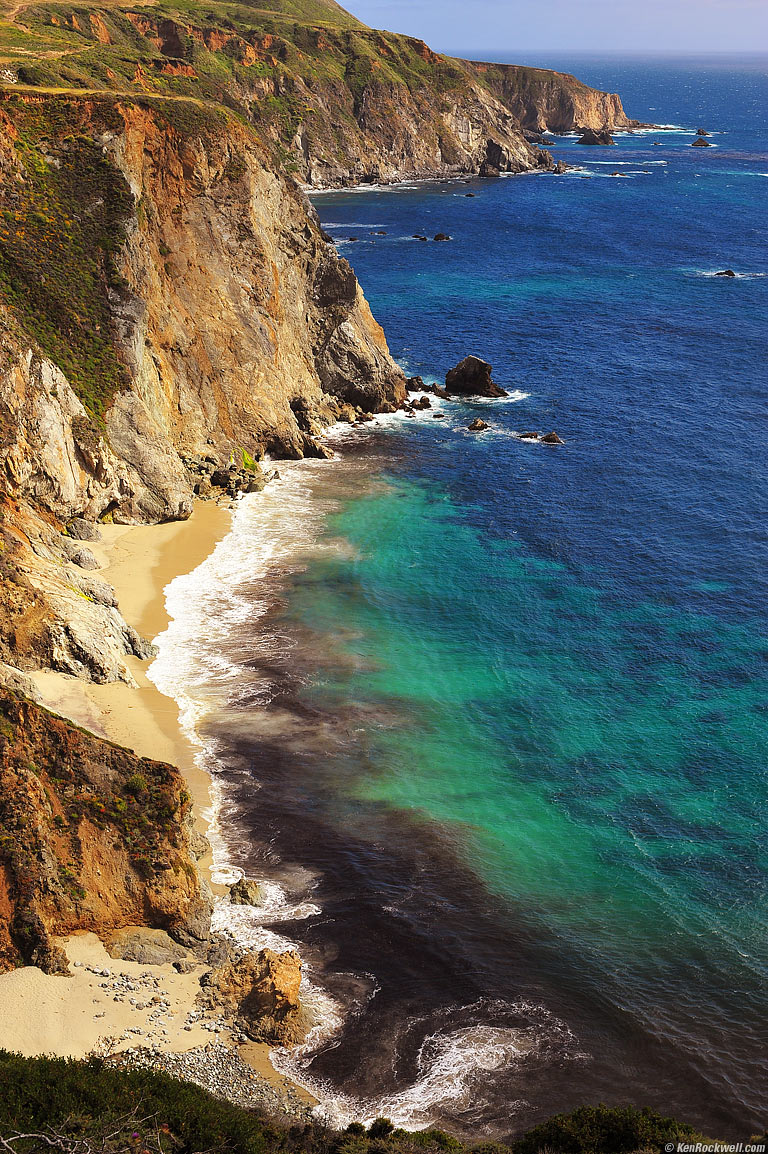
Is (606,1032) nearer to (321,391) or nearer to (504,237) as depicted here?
(321,391)

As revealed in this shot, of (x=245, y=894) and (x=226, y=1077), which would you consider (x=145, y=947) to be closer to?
(x=245, y=894)

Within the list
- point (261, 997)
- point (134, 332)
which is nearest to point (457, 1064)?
point (261, 997)

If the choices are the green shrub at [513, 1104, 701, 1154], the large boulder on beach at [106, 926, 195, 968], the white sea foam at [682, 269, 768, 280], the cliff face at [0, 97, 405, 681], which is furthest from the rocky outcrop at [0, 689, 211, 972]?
the white sea foam at [682, 269, 768, 280]

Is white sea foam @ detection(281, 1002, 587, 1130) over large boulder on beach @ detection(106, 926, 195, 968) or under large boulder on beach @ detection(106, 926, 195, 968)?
under

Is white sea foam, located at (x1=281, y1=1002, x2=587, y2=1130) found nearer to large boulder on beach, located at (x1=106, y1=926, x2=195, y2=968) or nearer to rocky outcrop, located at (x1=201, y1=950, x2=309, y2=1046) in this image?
rocky outcrop, located at (x1=201, y1=950, x2=309, y2=1046)

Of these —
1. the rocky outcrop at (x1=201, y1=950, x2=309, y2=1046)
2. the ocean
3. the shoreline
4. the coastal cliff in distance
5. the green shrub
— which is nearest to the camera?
the green shrub

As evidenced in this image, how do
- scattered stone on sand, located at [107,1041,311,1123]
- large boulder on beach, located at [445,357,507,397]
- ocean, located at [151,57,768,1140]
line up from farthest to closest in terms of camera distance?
1. large boulder on beach, located at [445,357,507,397]
2. ocean, located at [151,57,768,1140]
3. scattered stone on sand, located at [107,1041,311,1123]
